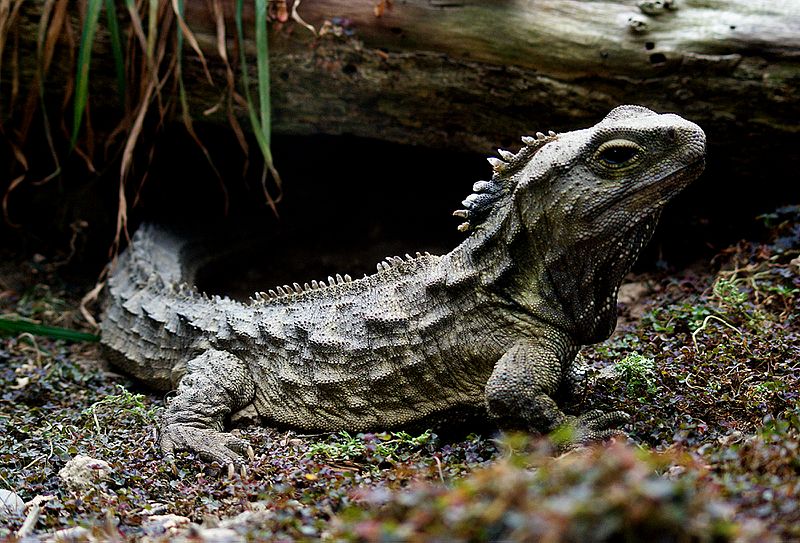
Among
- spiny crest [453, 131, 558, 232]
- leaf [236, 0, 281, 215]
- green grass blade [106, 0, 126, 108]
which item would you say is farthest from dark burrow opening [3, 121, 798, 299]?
spiny crest [453, 131, 558, 232]

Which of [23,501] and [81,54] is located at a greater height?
[81,54]

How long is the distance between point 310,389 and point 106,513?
1518 millimetres

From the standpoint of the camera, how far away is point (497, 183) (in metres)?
4.41

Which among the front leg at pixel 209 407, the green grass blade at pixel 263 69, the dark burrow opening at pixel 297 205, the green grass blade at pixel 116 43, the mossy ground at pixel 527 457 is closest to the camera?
the mossy ground at pixel 527 457

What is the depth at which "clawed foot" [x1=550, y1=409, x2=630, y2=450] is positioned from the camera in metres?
3.98

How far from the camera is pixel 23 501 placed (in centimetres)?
392

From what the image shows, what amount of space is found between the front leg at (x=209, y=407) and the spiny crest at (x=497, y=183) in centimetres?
168

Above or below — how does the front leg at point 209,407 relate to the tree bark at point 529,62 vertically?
below

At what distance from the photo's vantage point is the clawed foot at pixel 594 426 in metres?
3.98

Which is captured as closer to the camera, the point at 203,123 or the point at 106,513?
the point at 106,513

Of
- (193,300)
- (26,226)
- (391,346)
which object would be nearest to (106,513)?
(391,346)

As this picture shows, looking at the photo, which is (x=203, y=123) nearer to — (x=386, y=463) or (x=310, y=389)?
(x=310, y=389)

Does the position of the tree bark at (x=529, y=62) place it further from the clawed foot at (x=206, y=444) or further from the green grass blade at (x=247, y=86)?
the clawed foot at (x=206, y=444)

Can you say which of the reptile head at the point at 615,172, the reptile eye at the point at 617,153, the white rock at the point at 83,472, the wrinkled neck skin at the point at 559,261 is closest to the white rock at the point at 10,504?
the white rock at the point at 83,472
